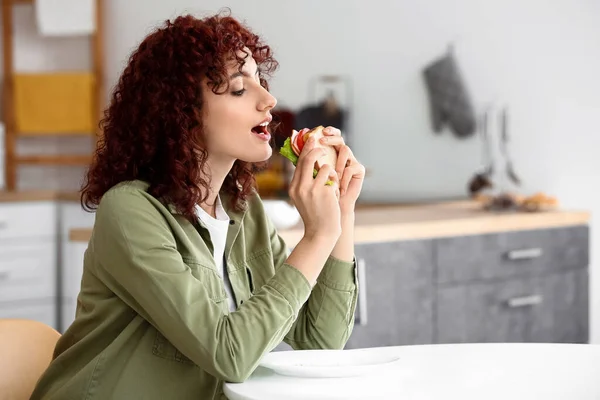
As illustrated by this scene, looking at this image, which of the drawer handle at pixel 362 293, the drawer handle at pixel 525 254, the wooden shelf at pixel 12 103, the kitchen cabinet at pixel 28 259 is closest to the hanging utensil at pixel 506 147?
the drawer handle at pixel 525 254

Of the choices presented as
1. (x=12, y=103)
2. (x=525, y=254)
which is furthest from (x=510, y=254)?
(x=12, y=103)

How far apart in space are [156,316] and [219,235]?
0.24 m

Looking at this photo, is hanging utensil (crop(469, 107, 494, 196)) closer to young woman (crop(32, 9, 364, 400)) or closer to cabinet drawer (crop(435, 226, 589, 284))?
cabinet drawer (crop(435, 226, 589, 284))

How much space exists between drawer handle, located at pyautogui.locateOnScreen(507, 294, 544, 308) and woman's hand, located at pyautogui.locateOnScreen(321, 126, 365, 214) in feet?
6.11

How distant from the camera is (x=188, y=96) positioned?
4.41 ft

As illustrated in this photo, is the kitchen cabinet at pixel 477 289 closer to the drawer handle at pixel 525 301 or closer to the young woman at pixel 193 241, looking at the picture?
the drawer handle at pixel 525 301

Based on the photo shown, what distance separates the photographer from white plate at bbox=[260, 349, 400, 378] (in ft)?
3.94

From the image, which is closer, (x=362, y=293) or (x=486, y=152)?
(x=362, y=293)

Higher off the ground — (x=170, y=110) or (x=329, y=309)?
(x=170, y=110)

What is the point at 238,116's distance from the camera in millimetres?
1364

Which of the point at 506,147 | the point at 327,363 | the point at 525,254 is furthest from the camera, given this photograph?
the point at 506,147

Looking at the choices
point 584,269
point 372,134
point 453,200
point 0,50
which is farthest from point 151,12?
point 584,269

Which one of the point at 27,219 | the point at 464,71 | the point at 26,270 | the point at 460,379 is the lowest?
the point at 26,270

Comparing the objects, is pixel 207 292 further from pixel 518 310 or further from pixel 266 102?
pixel 518 310
